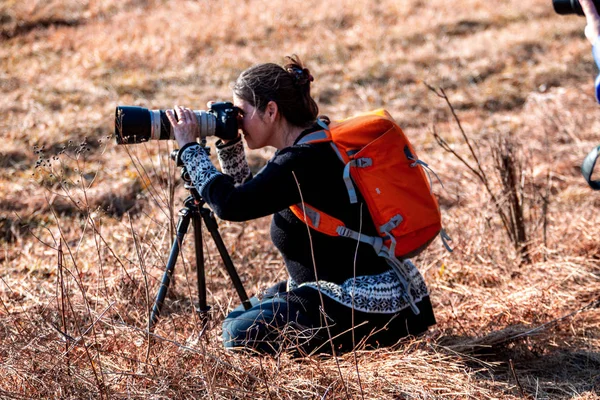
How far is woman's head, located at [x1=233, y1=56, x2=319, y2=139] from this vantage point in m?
3.15

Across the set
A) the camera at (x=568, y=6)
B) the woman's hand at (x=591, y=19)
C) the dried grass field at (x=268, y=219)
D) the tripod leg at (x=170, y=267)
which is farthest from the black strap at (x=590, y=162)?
the tripod leg at (x=170, y=267)

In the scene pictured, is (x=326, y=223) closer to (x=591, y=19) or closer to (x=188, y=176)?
(x=188, y=176)

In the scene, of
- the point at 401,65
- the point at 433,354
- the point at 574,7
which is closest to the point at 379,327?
the point at 433,354

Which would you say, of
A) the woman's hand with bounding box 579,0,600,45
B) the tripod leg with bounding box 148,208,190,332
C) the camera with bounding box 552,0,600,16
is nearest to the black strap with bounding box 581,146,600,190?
the woman's hand with bounding box 579,0,600,45

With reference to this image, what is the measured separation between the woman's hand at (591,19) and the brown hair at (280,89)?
114 cm

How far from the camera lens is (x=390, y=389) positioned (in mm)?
2730

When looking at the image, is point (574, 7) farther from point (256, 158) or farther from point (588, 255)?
point (256, 158)

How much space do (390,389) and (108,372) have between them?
989mm

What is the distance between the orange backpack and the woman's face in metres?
0.23

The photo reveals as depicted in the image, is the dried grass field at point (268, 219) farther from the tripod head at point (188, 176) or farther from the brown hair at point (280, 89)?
the brown hair at point (280, 89)

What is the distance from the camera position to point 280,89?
3158mm

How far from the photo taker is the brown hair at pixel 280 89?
3148 mm

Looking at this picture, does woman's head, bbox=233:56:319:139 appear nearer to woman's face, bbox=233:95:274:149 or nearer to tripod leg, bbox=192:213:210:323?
woman's face, bbox=233:95:274:149

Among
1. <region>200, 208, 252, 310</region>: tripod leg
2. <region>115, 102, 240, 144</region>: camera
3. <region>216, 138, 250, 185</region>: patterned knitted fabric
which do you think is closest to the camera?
<region>115, 102, 240, 144</region>: camera
